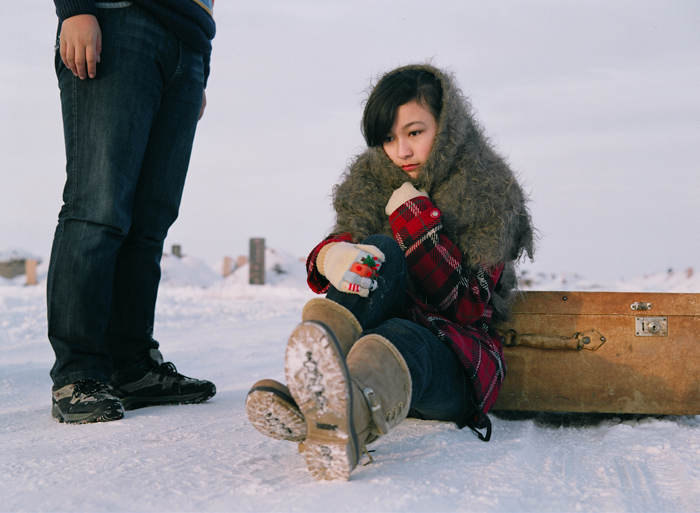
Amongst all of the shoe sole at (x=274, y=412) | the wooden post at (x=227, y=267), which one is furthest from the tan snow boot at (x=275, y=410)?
the wooden post at (x=227, y=267)

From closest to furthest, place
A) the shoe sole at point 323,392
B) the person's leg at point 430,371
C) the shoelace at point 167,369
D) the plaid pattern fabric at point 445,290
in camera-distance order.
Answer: the shoe sole at point 323,392 < the person's leg at point 430,371 < the plaid pattern fabric at point 445,290 < the shoelace at point 167,369

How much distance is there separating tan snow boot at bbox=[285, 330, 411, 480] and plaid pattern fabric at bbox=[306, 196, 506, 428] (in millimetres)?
388

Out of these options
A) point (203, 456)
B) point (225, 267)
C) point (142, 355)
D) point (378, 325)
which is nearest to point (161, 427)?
point (203, 456)

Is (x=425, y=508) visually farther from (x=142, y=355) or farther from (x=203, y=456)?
(x=142, y=355)

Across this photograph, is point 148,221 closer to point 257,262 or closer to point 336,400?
point 336,400

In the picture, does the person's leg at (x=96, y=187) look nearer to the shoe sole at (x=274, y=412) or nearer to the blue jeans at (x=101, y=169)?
the blue jeans at (x=101, y=169)

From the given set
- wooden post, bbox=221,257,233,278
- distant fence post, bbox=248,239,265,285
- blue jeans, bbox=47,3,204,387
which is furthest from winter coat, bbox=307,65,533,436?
wooden post, bbox=221,257,233,278

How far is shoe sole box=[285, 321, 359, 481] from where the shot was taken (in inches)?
37.4

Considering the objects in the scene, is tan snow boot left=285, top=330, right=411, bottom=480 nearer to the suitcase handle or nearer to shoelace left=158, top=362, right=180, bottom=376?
the suitcase handle

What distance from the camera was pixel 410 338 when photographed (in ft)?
4.07

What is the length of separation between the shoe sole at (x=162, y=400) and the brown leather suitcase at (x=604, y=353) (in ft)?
3.27

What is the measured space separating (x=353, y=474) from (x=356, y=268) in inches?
17.3

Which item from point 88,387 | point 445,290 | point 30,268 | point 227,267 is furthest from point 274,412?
point 227,267

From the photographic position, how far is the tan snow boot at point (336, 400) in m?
0.95
